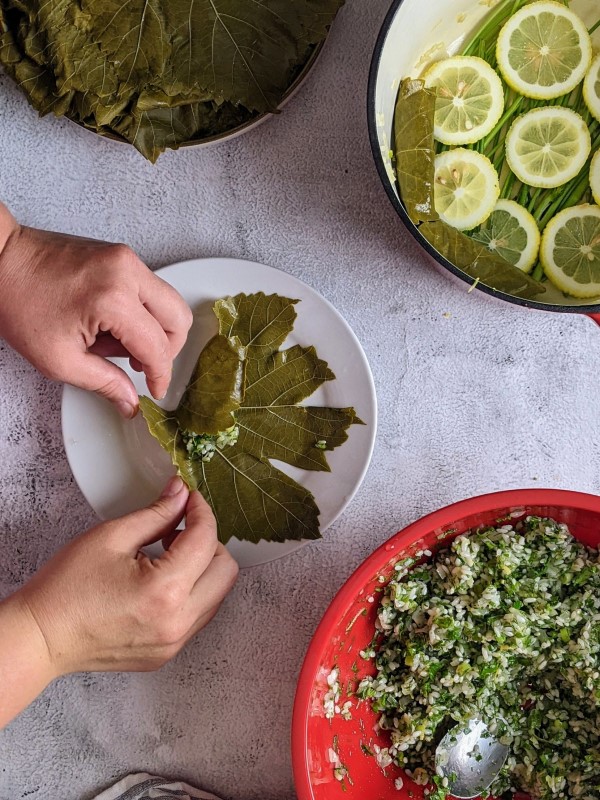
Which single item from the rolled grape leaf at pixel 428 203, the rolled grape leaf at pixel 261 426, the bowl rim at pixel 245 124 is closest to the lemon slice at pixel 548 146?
the rolled grape leaf at pixel 428 203

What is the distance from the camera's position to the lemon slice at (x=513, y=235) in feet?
4.35

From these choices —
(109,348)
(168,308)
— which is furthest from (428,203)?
(109,348)

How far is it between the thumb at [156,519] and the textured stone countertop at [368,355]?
0.67 ft

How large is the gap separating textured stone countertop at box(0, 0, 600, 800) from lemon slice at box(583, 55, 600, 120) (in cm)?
37

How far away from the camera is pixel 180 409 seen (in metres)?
1.36

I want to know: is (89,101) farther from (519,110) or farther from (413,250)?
(519,110)

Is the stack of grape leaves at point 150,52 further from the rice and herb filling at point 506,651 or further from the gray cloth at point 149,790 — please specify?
the gray cloth at point 149,790

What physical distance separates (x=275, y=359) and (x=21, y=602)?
583mm

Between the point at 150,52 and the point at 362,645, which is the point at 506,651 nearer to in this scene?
the point at 362,645

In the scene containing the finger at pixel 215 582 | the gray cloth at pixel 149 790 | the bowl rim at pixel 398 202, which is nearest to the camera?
the bowl rim at pixel 398 202

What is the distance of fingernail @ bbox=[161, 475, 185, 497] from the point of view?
4.22 ft

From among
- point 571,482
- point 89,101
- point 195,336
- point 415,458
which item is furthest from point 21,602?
point 571,482

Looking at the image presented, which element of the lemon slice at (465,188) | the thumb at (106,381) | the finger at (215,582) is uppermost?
the lemon slice at (465,188)

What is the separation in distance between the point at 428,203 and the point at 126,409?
62 centimetres
